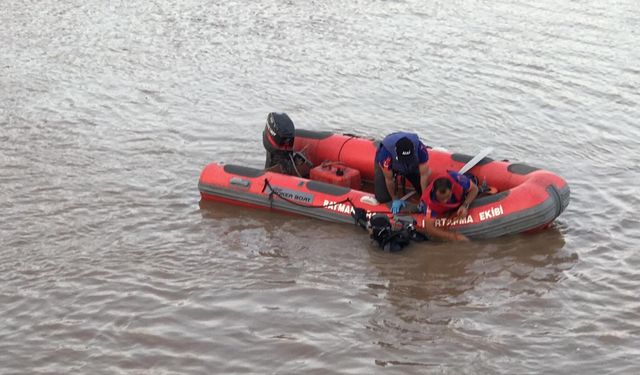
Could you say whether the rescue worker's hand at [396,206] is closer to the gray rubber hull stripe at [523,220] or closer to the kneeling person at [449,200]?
the kneeling person at [449,200]

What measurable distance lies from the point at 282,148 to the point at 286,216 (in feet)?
2.44

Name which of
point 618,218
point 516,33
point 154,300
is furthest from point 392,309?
point 516,33

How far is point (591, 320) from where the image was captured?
19.7 ft

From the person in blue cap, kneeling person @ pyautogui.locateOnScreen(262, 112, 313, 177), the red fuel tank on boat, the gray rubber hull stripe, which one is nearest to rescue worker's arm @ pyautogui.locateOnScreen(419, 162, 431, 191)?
the person in blue cap

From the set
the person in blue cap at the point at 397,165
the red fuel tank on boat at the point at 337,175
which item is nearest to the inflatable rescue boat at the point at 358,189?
the red fuel tank on boat at the point at 337,175

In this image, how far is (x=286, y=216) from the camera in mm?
7852

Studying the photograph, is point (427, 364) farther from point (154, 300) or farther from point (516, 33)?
point (516, 33)

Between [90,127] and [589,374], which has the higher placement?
[90,127]

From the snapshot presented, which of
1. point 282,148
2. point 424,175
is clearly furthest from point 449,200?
point 282,148

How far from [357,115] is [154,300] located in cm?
507

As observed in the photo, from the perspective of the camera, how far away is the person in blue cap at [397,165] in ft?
24.0

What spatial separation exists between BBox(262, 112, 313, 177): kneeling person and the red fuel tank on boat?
8.1 inches

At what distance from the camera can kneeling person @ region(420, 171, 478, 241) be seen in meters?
7.06

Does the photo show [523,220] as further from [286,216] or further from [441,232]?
[286,216]
